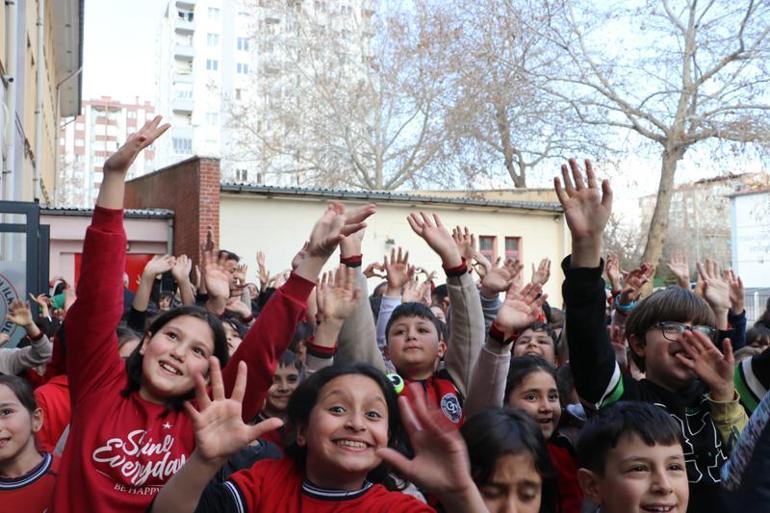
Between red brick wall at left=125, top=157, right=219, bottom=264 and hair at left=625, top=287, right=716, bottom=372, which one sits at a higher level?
red brick wall at left=125, top=157, right=219, bottom=264

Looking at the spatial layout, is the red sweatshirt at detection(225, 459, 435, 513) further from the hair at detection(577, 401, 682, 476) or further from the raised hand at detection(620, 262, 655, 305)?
the raised hand at detection(620, 262, 655, 305)

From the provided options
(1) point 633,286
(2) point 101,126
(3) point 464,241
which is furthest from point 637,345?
(2) point 101,126

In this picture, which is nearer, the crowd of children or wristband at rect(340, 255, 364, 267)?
the crowd of children

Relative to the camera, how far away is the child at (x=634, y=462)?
2.11 m

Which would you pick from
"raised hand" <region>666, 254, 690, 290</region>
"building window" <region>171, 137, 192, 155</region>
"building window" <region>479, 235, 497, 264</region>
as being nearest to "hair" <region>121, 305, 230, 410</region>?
"raised hand" <region>666, 254, 690, 290</region>

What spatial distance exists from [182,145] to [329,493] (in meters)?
61.7

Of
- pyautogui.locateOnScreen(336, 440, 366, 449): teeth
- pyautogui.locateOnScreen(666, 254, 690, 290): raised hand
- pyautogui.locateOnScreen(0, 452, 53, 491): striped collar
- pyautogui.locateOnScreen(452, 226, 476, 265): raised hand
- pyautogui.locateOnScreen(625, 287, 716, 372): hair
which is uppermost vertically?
pyautogui.locateOnScreen(452, 226, 476, 265): raised hand

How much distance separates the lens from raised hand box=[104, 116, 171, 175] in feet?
7.87

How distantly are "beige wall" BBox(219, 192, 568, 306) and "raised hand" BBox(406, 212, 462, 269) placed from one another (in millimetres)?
11649

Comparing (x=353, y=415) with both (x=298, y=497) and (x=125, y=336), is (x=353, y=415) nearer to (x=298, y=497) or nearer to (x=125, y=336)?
(x=298, y=497)

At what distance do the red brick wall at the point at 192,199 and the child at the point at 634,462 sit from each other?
12466 mm

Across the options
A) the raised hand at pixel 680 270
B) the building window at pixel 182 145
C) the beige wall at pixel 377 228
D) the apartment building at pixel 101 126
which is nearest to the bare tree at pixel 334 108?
the beige wall at pixel 377 228

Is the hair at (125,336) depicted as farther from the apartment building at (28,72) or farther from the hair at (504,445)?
the apartment building at (28,72)

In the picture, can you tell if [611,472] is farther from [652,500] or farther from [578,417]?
[578,417]
